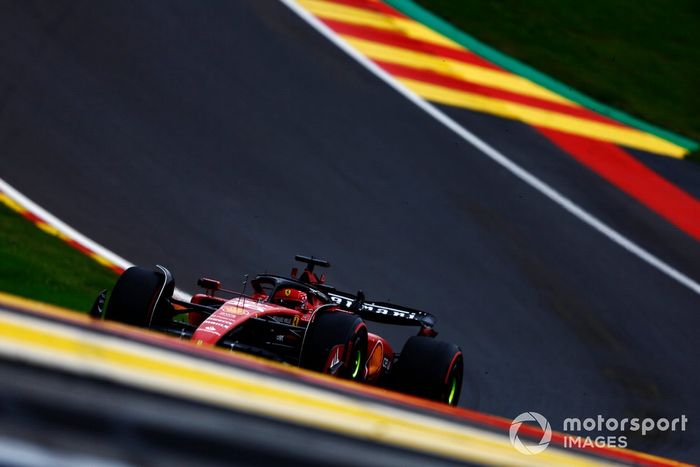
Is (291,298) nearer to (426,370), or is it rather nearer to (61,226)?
(426,370)

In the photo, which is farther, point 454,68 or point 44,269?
point 454,68

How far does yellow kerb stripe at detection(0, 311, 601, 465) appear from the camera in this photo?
82.1 inches

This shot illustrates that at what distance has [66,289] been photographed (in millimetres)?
8195

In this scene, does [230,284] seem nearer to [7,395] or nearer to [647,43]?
[7,395]

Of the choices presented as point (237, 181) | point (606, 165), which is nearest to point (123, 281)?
point (237, 181)

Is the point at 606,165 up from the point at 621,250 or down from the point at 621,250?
up

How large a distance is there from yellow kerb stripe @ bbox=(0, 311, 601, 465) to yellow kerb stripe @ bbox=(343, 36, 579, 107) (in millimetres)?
11592

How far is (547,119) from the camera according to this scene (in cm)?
1377

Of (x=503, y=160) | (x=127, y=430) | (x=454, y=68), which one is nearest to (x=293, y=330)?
(x=127, y=430)

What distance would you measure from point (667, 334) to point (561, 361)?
1449 mm

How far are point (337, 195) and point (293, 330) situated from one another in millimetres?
4506

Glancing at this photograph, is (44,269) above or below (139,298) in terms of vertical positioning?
above

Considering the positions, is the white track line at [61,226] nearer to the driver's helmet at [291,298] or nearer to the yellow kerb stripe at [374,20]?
the driver's helmet at [291,298]

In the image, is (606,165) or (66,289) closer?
(66,289)
